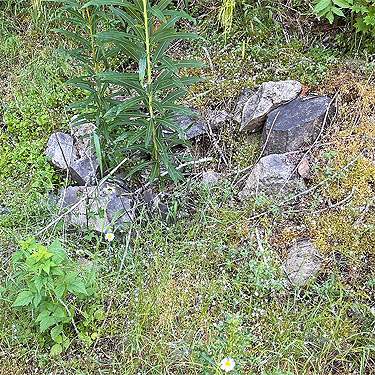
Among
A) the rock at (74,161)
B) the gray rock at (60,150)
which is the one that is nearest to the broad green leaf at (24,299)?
the rock at (74,161)

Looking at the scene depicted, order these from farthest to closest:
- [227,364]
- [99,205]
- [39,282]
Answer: [99,205]
[39,282]
[227,364]

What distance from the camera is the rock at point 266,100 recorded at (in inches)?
118

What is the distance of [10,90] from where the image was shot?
391 cm

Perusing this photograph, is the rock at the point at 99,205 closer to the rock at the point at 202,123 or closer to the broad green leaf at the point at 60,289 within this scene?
the broad green leaf at the point at 60,289

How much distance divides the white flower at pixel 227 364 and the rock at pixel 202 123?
1794 mm

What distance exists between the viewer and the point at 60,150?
10.8ft

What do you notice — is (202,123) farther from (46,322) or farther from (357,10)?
(46,322)

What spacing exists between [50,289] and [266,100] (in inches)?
78.2

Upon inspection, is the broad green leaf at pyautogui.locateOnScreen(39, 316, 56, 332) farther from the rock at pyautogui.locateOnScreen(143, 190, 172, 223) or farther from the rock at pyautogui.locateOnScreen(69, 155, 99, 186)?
the rock at pyautogui.locateOnScreen(69, 155, 99, 186)

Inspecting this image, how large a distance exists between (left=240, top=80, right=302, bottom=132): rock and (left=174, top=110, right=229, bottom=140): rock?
0.22 metres

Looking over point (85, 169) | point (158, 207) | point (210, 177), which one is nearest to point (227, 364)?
point (158, 207)

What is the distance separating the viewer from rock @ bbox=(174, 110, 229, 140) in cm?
324

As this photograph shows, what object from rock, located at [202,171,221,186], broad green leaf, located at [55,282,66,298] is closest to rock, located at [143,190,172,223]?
rock, located at [202,171,221,186]

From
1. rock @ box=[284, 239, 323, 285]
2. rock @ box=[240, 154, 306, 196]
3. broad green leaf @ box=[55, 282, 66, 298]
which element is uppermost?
rock @ box=[240, 154, 306, 196]
